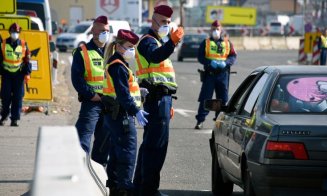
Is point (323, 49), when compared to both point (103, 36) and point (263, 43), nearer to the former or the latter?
point (103, 36)

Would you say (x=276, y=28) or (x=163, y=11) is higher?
(x=163, y=11)

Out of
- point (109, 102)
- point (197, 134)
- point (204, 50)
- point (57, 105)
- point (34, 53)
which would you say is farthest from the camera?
point (57, 105)

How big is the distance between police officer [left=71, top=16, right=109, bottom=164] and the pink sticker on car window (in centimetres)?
272

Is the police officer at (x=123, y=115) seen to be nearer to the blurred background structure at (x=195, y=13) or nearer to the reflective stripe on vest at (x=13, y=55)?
the reflective stripe on vest at (x=13, y=55)

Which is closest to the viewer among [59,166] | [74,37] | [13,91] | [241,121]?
[59,166]

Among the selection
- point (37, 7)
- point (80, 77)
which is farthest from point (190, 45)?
point (80, 77)

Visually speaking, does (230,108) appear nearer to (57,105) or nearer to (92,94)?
(92,94)

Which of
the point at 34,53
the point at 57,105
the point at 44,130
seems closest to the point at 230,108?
the point at 44,130

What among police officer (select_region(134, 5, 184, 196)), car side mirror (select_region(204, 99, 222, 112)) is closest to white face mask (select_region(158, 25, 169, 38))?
police officer (select_region(134, 5, 184, 196))

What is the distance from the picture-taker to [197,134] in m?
17.0

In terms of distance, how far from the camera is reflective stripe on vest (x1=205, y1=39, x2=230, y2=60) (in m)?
18.2

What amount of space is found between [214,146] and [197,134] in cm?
631

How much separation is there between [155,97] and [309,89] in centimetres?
165

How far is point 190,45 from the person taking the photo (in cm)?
4734
